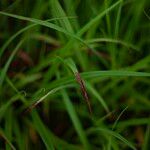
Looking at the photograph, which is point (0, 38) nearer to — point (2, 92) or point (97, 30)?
point (2, 92)

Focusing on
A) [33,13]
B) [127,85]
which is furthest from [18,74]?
[127,85]

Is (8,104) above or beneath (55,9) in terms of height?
beneath

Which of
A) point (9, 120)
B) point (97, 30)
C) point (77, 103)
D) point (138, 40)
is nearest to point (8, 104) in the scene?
point (9, 120)

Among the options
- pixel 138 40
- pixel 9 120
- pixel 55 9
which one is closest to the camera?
pixel 55 9

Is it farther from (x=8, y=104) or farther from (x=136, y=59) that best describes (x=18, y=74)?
(x=136, y=59)

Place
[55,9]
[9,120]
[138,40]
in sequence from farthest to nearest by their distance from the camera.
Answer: [138,40]
[9,120]
[55,9]

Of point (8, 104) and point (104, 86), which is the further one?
point (104, 86)

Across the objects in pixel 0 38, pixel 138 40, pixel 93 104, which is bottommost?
pixel 93 104
